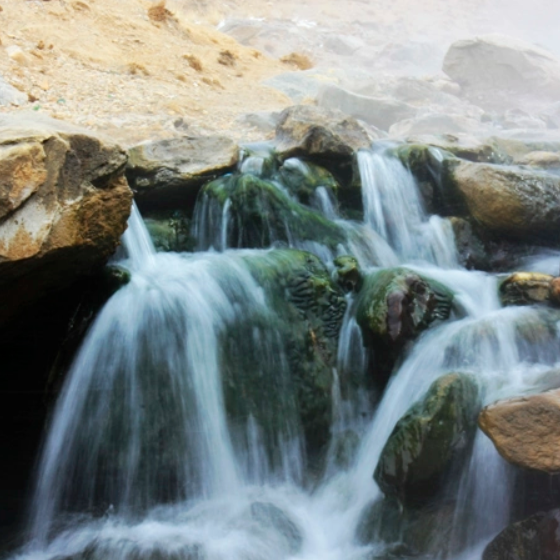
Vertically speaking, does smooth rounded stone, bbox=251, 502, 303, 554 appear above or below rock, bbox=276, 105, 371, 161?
below

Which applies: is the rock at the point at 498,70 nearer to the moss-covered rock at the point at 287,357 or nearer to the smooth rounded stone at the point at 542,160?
the smooth rounded stone at the point at 542,160

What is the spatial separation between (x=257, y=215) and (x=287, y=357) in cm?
147

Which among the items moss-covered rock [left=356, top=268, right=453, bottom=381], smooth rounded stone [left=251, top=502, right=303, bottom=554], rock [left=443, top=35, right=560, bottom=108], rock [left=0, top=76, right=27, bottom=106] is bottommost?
smooth rounded stone [left=251, top=502, right=303, bottom=554]

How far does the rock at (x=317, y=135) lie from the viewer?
236 inches

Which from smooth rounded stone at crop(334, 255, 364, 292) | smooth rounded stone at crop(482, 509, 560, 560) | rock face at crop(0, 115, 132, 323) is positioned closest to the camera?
smooth rounded stone at crop(482, 509, 560, 560)

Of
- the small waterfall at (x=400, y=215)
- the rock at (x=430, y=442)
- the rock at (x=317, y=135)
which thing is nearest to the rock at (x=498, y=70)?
the rock at (x=317, y=135)

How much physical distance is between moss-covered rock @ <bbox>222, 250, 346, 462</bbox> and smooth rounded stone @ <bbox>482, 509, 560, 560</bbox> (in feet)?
4.78

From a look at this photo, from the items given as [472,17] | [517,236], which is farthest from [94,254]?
[472,17]

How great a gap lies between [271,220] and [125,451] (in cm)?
234

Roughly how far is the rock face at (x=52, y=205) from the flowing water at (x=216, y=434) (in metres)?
0.63

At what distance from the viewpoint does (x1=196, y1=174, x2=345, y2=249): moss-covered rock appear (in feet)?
17.0

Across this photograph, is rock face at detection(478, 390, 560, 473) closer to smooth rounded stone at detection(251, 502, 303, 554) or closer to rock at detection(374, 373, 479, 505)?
rock at detection(374, 373, 479, 505)

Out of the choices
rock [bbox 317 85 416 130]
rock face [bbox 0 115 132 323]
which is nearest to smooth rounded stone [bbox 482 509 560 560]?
rock face [bbox 0 115 132 323]

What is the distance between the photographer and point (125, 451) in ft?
12.2
